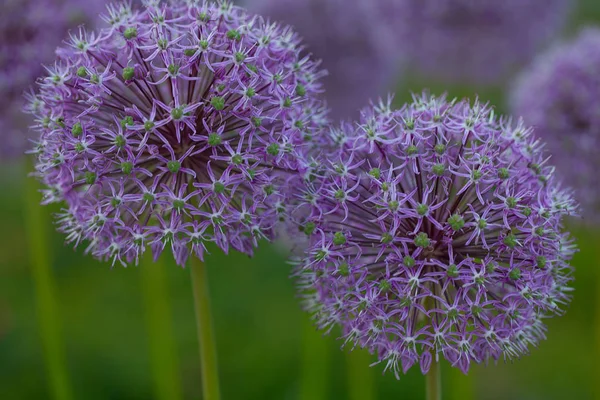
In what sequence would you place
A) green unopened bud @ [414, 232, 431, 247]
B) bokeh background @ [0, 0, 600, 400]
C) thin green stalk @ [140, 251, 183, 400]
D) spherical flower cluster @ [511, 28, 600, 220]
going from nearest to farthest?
green unopened bud @ [414, 232, 431, 247] < spherical flower cluster @ [511, 28, 600, 220] < thin green stalk @ [140, 251, 183, 400] < bokeh background @ [0, 0, 600, 400]

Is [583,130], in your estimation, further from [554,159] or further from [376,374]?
[376,374]

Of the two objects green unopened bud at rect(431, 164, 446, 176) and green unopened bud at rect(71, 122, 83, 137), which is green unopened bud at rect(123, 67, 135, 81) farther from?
green unopened bud at rect(431, 164, 446, 176)

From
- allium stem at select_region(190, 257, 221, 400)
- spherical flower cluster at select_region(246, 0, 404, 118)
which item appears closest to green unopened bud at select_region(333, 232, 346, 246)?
allium stem at select_region(190, 257, 221, 400)

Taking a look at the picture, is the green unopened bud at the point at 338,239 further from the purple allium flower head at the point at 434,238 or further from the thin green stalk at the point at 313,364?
the thin green stalk at the point at 313,364

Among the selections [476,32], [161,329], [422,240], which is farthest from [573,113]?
[161,329]

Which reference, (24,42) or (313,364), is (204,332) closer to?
(313,364)

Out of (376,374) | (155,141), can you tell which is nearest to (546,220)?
(155,141)
